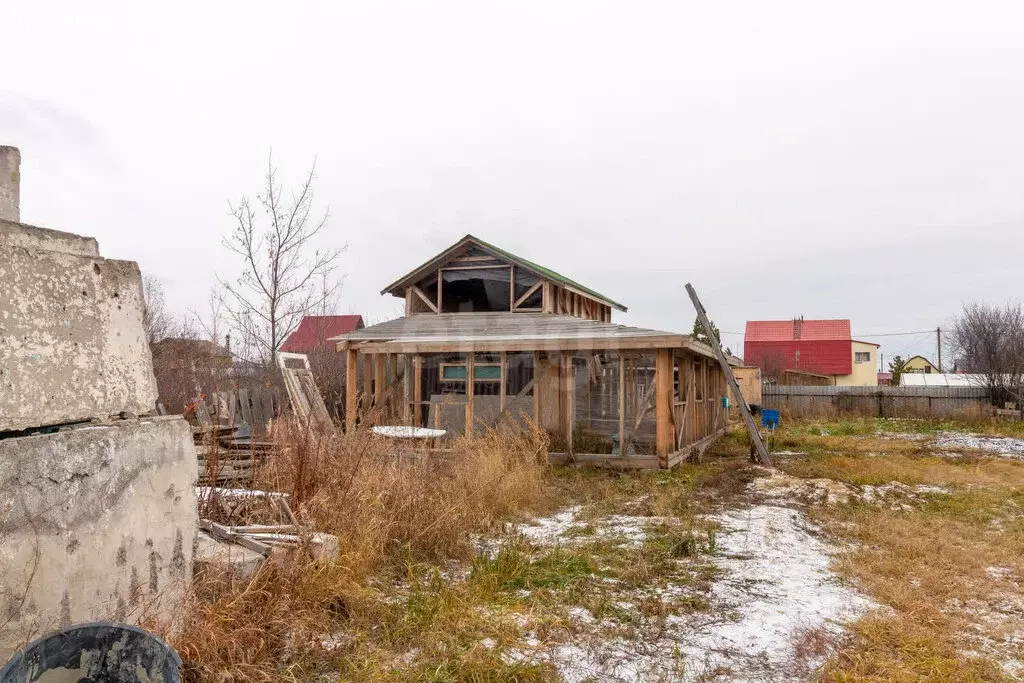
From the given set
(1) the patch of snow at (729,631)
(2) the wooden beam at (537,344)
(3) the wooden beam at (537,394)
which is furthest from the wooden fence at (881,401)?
(1) the patch of snow at (729,631)

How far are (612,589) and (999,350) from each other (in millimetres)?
21666

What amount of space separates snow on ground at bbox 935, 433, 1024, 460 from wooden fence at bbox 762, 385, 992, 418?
414 centimetres

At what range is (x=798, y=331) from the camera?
131 ft

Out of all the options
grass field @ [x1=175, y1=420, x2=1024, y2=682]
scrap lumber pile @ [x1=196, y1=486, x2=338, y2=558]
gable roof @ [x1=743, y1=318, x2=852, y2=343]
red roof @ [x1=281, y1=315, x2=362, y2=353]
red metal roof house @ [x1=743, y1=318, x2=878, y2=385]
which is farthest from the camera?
gable roof @ [x1=743, y1=318, x2=852, y2=343]

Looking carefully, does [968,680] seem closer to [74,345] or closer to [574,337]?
[74,345]

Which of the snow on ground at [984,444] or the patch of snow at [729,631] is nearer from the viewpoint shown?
the patch of snow at [729,631]

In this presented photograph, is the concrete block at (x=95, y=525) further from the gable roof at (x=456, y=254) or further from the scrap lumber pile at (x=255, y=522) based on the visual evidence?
the gable roof at (x=456, y=254)

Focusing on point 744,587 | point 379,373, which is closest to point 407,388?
point 379,373

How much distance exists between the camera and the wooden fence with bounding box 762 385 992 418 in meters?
21.6

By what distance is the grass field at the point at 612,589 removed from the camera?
3.69 metres

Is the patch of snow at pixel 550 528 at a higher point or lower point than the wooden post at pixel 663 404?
lower

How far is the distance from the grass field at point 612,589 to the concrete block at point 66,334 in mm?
1344

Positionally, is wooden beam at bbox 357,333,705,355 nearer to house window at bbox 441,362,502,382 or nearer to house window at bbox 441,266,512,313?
house window at bbox 441,362,502,382

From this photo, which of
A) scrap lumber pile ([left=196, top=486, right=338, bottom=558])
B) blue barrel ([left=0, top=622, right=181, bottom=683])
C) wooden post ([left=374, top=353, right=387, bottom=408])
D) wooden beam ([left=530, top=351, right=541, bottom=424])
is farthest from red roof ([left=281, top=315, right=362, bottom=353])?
blue barrel ([left=0, top=622, right=181, bottom=683])
